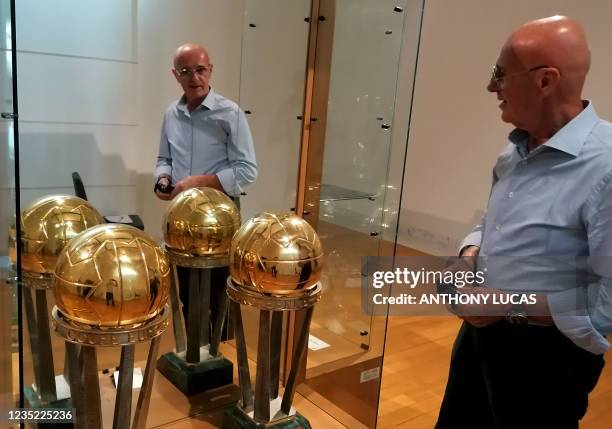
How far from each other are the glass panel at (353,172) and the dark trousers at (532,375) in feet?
1.83

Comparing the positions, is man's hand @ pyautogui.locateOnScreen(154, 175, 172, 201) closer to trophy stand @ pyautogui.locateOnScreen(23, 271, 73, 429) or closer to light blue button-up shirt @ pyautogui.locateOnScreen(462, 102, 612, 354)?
trophy stand @ pyautogui.locateOnScreen(23, 271, 73, 429)

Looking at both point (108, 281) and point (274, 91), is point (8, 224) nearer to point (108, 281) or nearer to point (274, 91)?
point (108, 281)

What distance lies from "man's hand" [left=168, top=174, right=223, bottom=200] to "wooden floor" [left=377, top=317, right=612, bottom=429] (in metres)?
1.11

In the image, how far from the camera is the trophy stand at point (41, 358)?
3.79ft

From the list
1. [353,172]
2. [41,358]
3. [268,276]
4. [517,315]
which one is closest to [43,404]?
[41,358]

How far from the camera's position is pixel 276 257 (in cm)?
116

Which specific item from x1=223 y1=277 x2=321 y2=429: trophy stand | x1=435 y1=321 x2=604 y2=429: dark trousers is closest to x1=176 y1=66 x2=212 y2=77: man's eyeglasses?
x1=223 y1=277 x2=321 y2=429: trophy stand

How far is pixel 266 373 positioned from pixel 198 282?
0.30 meters

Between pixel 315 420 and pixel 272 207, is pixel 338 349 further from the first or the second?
pixel 272 207

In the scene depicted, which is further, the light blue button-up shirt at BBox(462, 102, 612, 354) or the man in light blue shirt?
the man in light blue shirt

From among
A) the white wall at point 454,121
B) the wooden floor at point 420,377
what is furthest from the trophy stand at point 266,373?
the white wall at point 454,121

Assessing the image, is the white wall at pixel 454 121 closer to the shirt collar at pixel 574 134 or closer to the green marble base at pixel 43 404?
the shirt collar at pixel 574 134

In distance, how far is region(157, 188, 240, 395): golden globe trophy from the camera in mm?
1313

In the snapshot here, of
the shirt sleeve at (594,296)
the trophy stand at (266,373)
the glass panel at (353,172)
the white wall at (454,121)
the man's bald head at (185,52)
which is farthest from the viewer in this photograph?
the white wall at (454,121)
